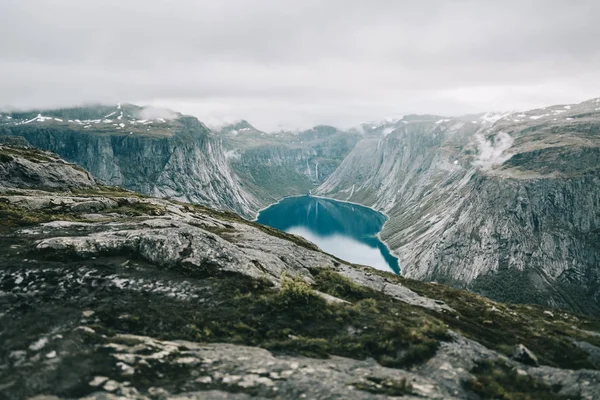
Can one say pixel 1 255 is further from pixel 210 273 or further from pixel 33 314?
pixel 210 273

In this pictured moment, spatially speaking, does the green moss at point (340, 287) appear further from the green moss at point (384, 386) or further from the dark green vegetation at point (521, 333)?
the green moss at point (384, 386)

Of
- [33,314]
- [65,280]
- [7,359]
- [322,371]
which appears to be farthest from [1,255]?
[322,371]

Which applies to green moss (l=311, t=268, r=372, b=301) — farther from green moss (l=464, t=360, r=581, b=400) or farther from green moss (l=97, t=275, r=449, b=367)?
green moss (l=464, t=360, r=581, b=400)

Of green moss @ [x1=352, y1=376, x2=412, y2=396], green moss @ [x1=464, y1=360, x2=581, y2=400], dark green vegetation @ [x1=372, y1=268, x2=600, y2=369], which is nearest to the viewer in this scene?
green moss @ [x1=352, y1=376, x2=412, y2=396]

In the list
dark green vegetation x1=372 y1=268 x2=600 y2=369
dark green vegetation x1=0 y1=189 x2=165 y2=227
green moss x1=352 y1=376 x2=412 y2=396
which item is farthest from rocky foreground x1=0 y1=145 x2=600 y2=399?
dark green vegetation x1=0 y1=189 x2=165 y2=227

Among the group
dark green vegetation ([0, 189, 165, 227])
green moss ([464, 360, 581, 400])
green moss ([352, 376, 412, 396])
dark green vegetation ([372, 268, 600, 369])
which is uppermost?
dark green vegetation ([0, 189, 165, 227])
